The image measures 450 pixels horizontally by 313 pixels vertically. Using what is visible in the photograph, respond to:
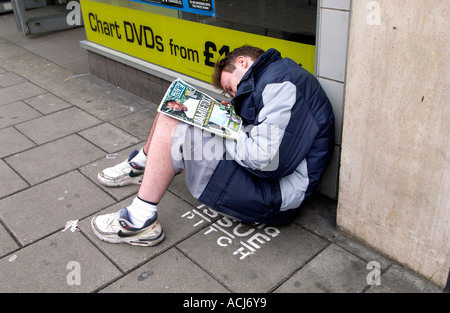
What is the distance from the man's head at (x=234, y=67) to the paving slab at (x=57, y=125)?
201cm

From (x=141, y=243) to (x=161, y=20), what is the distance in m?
2.38

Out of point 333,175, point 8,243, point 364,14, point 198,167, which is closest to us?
point 364,14

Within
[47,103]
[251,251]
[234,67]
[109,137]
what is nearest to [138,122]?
[109,137]

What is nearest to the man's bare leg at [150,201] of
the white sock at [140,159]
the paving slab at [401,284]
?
the white sock at [140,159]

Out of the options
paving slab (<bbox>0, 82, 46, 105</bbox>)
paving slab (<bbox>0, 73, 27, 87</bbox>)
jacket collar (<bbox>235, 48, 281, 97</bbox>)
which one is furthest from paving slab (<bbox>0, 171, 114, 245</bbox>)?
paving slab (<bbox>0, 73, 27, 87</bbox>)

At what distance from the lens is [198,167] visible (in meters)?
2.58

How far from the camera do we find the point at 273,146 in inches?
94.2

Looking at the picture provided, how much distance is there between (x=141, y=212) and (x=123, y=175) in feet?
2.41

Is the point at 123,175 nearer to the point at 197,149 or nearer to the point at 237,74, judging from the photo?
the point at 197,149

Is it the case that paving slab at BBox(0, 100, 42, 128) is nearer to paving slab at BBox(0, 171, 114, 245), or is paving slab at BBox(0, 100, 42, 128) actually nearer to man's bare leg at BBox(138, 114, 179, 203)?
paving slab at BBox(0, 171, 114, 245)

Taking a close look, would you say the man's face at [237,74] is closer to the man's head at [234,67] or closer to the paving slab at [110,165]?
the man's head at [234,67]
